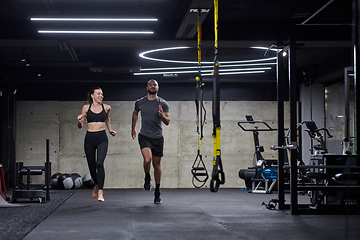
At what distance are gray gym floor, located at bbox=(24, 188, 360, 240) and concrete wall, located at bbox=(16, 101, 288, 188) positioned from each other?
456cm

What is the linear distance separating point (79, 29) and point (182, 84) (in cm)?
467

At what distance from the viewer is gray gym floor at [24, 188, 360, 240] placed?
373 cm

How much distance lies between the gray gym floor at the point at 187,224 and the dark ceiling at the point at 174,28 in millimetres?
2377

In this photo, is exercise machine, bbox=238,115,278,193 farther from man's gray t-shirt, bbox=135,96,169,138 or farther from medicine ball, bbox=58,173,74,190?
medicine ball, bbox=58,173,74,190

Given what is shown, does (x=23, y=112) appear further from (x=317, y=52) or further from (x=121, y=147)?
(x=317, y=52)

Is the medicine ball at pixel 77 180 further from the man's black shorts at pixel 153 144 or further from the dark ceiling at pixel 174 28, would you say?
the man's black shorts at pixel 153 144

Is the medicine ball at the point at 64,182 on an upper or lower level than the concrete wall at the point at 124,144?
lower

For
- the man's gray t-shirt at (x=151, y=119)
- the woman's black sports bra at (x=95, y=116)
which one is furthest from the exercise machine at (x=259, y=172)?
the woman's black sports bra at (x=95, y=116)

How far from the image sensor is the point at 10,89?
32.7ft

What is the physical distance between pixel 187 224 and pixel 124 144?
21.4ft

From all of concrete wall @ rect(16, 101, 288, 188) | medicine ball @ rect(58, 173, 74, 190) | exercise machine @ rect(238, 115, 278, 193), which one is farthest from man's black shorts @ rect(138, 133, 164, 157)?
concrete wall @ rect(16, 101, 288, 188)

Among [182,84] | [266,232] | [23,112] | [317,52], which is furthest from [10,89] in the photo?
[266,232]

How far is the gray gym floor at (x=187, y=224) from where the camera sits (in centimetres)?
373

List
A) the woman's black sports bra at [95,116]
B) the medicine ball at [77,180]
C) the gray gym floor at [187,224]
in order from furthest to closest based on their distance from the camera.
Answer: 1. the medicine ball at [77,180]
2. the woman's black sports bra at [95,116]
3. the gray gym floor at [187,224]
